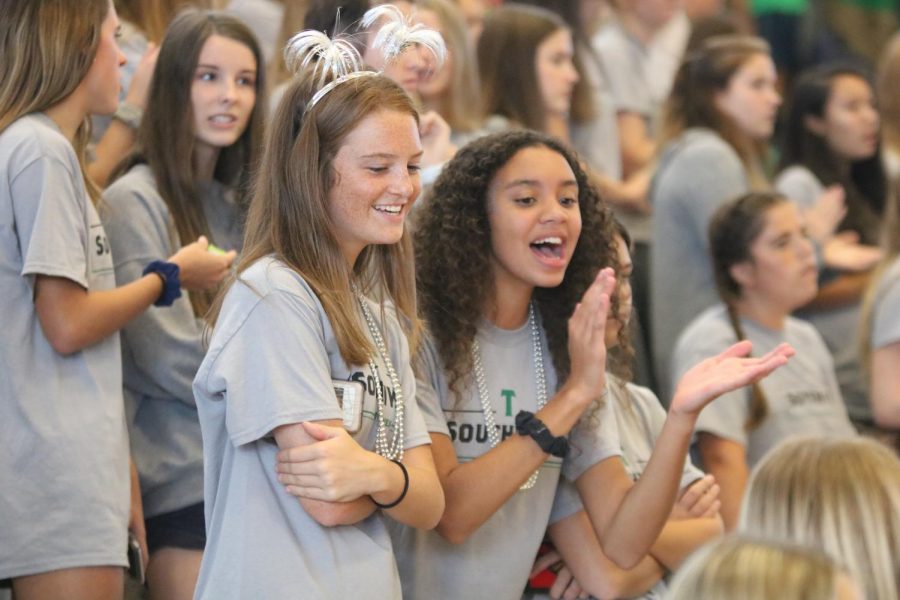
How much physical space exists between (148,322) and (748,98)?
8.86 ft

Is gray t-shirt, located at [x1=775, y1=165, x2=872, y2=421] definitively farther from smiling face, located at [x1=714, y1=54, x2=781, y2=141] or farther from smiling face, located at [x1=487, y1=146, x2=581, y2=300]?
smiling face, located at [x1=487, y1=146, x2=581, y2=300]

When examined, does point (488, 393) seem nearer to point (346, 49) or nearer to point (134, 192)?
point (346, 49)

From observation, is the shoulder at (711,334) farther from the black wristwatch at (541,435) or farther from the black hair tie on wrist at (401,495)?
the black hair tie on wrist at (401,495)

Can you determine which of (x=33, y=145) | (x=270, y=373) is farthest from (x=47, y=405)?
(x=270, y=373)

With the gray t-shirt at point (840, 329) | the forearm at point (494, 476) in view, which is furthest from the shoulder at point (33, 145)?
the gray t-shirt at point (840, 329)

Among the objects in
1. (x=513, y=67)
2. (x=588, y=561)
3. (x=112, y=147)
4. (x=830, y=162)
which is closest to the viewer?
(x=588, y=561)

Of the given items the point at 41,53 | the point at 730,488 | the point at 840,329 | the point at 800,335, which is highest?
the point at 41,53

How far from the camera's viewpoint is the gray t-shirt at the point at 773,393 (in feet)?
12.2

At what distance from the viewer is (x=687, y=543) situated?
9.96ft

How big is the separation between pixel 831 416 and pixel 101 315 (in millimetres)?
2202

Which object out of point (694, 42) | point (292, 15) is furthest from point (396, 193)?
point (694, 42)

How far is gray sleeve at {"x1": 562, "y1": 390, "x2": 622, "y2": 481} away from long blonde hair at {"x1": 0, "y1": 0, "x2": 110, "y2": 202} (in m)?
1.24

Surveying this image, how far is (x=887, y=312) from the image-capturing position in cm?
416

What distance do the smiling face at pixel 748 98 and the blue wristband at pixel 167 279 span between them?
2685 millimetres
